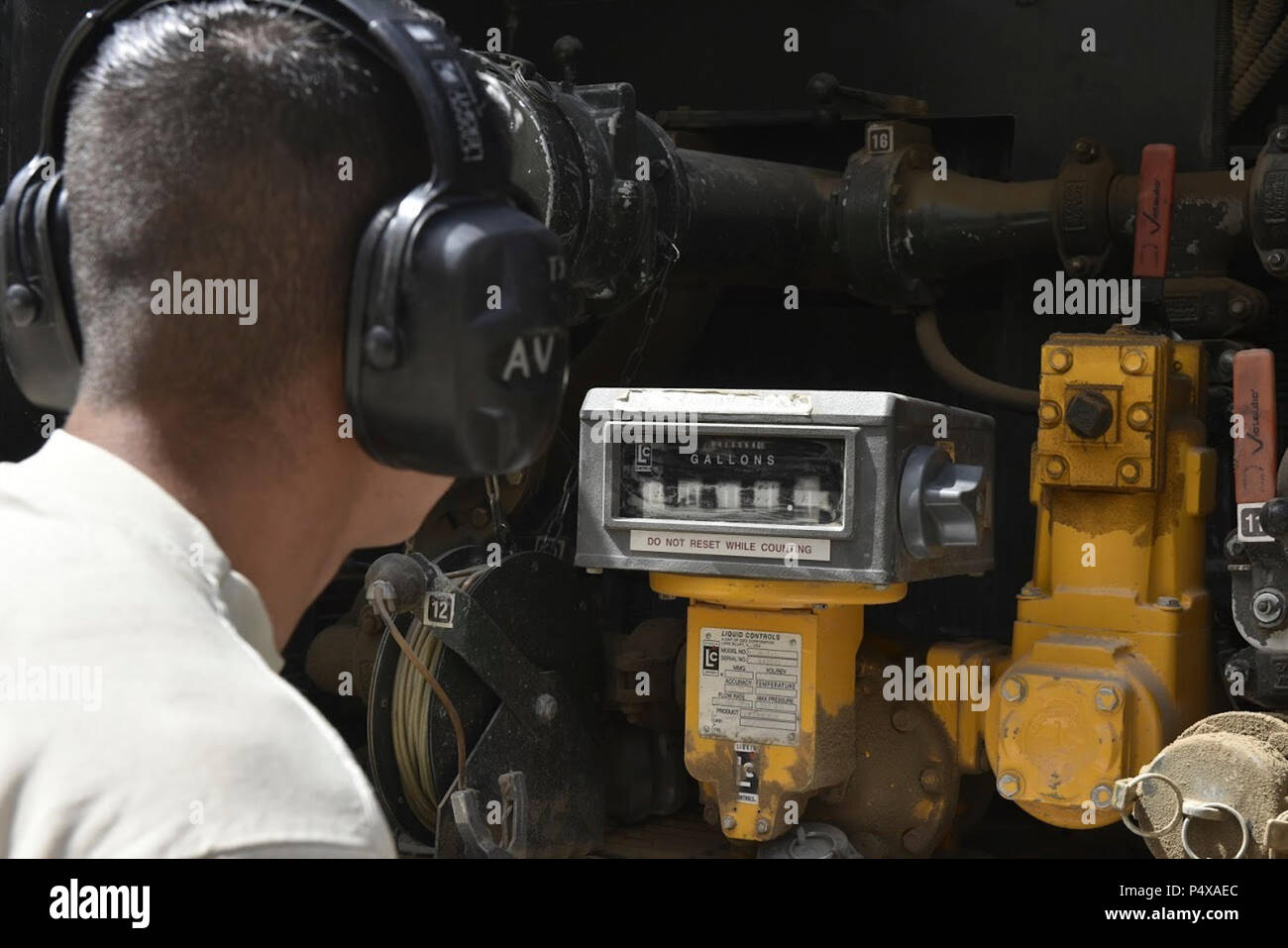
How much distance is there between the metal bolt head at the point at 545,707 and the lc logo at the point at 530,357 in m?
1.85

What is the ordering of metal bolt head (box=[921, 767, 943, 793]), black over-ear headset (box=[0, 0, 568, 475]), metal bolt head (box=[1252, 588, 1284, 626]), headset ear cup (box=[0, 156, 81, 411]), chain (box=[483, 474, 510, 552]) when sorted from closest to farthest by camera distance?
black over-ear headset (box=[0, 0, 568, 475]) → headset ear cup (box=[0, 156, 81, 411]) → metal bolt head (box=[1252, 588, 1284, 626]) → metal bolt head (box=[921, 767, 943, 793]) → chain (box=[483, 474, 510, 552])

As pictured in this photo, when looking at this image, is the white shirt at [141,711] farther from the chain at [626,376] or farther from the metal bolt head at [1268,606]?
the chain at [626,376]

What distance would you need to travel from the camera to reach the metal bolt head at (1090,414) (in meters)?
2.66

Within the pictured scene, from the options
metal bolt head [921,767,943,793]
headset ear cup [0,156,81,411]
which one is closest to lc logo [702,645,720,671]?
metal bolt head [921,767,943,793]

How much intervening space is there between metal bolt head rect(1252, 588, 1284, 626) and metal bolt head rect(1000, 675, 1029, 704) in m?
0.37

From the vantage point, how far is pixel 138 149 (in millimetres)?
1015

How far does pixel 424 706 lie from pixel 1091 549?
115 cm

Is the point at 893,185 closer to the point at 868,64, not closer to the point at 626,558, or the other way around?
the point at 868,64

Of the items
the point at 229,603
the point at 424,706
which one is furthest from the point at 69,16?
the point at 229,603

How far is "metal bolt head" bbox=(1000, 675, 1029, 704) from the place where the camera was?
2680 mm

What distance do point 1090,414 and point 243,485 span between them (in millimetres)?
1924

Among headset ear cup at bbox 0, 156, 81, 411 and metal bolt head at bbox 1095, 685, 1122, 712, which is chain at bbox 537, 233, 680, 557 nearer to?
metal bolt head at bbox 1095, 685, 1122, 712

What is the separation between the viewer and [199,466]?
957mm

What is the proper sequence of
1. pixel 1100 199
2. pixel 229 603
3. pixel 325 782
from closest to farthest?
pixel 325 782 < pixel 229 603 < pixel 1100 199
